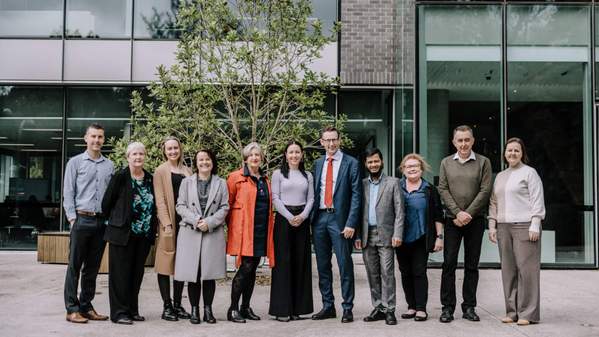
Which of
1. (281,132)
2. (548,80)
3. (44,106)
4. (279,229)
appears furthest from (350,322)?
(44,106)

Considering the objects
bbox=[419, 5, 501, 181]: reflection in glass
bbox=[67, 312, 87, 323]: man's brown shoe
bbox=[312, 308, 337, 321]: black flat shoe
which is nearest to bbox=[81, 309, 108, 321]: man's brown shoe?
bbox=[67, 312, 87, 323]: man's brown shoe

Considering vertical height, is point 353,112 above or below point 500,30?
below

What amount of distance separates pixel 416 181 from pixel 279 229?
1531 millimetres

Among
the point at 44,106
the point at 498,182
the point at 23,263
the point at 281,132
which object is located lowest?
the point at 23,263

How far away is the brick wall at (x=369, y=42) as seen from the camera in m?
Answer: 13.2

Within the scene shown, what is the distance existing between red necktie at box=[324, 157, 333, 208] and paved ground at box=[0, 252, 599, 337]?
1218mm

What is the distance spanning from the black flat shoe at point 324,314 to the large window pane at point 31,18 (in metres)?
9.76

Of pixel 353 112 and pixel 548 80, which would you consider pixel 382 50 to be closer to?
pixel 353 112

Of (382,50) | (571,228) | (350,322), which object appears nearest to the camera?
(350,322)

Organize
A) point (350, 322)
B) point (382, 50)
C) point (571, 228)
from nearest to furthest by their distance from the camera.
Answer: point (350, 322)
point (571, 228)
point (382, 50)

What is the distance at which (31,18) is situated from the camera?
1376 centimetres

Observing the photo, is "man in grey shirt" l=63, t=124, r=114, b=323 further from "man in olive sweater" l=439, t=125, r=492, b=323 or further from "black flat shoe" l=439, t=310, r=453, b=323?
"man in olive sweater" l=439, t=125, r=492, b=323

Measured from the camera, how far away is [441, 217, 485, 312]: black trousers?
6.70m

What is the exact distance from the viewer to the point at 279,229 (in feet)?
21.9
